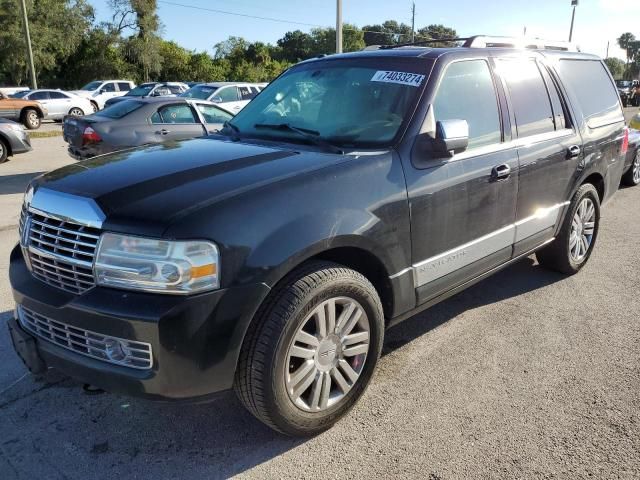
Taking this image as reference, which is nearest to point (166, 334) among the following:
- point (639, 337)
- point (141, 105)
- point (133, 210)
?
point (133, 210)

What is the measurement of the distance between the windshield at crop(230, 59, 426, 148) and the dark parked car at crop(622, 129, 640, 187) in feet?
22.4

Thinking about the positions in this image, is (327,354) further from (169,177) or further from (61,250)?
(61,250)

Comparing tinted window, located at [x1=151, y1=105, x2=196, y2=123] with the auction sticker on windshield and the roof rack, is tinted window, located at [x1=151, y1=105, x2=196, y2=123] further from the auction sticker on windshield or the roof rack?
the auction sticker on windshield

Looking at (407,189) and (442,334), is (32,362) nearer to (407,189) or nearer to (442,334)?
(407,189)

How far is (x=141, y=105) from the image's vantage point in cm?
948

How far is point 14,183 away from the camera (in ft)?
31.0

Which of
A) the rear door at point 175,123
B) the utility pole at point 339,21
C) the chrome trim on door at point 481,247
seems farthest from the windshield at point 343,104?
the utility pole at point 339,21

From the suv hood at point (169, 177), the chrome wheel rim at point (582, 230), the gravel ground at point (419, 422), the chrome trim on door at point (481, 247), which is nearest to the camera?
the suv hood at point (169, 177)

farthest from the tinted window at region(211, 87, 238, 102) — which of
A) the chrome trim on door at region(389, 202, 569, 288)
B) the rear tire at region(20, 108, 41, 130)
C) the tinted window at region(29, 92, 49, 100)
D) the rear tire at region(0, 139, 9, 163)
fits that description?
the chrome trim on door at region(389, 202, 569, 288)

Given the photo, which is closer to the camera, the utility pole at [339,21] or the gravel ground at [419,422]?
the gravel ground at [419,422]

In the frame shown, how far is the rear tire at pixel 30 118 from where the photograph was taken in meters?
20.5

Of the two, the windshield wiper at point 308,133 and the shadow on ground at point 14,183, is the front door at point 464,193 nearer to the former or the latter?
the windshield wiper at point 308,133

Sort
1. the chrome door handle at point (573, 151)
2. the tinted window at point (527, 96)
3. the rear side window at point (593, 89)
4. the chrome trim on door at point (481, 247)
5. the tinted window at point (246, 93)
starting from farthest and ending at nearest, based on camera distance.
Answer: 1. the tinted window at point (246, 93)
2. the rear side window at point (593, 89)
3. the chrome door handle at point (573, 151)
4. the tinted window at point (527, 96)
5. the chrome trim on door at point (481, 247)

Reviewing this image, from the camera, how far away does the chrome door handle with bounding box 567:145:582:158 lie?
173 inches
